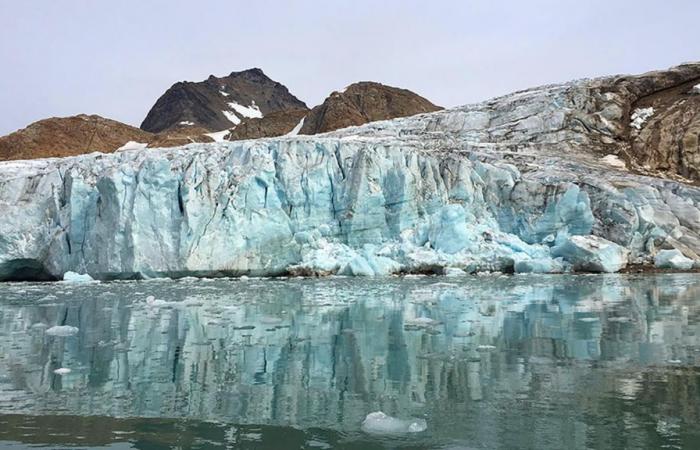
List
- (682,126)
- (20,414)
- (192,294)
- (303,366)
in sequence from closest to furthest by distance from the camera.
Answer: (20,414) → (303,366) → (192,294) → (682,126)

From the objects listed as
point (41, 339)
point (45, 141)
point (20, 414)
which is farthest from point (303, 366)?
point (45, 141)

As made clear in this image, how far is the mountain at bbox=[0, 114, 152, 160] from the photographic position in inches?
2263

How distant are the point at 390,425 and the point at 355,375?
5.59 feet

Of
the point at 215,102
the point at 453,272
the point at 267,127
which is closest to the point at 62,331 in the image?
the point at 453,272

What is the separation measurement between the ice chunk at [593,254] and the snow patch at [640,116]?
10.8 metres

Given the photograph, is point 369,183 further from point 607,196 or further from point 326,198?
point 607,196

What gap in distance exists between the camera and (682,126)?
2644 centimetres

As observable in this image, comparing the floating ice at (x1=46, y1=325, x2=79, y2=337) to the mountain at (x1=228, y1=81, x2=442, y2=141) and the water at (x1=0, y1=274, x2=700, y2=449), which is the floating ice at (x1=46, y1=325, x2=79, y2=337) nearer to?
the water at (x1=0, y1=274, x2=700, y2=449)

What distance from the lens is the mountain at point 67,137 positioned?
57.5 metres

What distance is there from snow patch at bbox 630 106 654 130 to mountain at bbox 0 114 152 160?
50773 millimetres

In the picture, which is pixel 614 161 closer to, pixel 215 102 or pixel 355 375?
pixel 355 375

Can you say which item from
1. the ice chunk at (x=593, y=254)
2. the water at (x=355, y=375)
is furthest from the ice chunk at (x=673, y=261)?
the water at (x=355, y=375)

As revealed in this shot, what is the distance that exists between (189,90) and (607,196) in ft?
304

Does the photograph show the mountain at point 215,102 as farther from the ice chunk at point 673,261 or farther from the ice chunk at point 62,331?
the ice chunk at point 62,331
